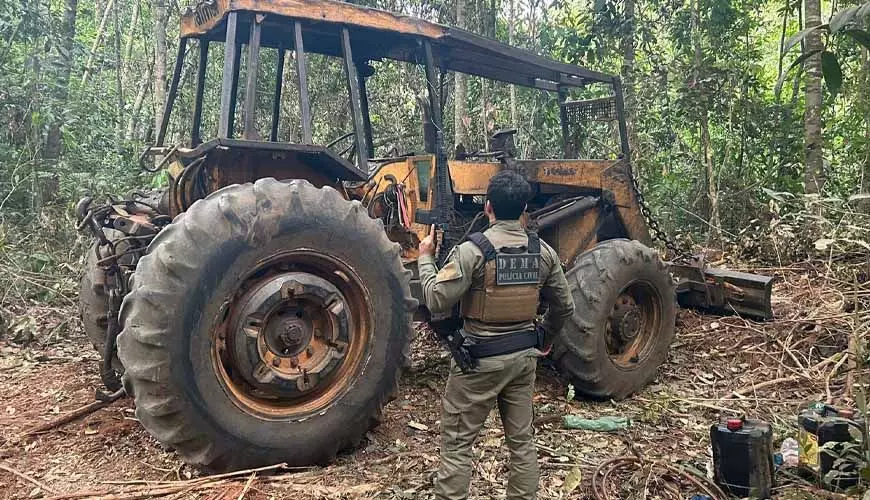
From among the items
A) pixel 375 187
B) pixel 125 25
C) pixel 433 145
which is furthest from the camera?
pixel 125 25

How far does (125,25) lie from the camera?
55.9 feet

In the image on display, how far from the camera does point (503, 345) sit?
3.06 metres

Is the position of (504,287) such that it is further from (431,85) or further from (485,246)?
(431,85)

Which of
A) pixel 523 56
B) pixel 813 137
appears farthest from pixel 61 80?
pixel 813 137

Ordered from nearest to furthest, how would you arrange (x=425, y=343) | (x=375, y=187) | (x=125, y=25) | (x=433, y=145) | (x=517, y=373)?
1. (x=517, y=373)
2. (x=433, y=145)
3. (x=375, y=187)
4. (x=425, y=343)
5. (x=125, y=25)

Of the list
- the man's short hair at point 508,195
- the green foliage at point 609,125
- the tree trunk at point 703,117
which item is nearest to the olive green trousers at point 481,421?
the man's short hair at point 508,195

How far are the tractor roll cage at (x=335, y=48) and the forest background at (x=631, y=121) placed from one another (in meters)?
2.47

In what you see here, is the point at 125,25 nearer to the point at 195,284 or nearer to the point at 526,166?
the point at 526,166

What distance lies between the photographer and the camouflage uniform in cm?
303

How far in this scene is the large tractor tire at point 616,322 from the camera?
4793 mm

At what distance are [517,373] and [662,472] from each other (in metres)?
1.03

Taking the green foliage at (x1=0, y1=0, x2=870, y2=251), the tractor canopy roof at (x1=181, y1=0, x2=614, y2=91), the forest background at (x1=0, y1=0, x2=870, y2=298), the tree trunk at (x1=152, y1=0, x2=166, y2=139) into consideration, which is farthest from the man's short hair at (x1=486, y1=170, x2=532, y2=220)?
the tree trunk at (x1=152, y1=0, x2=166, y2=139)

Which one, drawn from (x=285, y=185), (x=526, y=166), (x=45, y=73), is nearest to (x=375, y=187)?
(x=526, y=166)

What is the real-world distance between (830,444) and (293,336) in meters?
2.54
